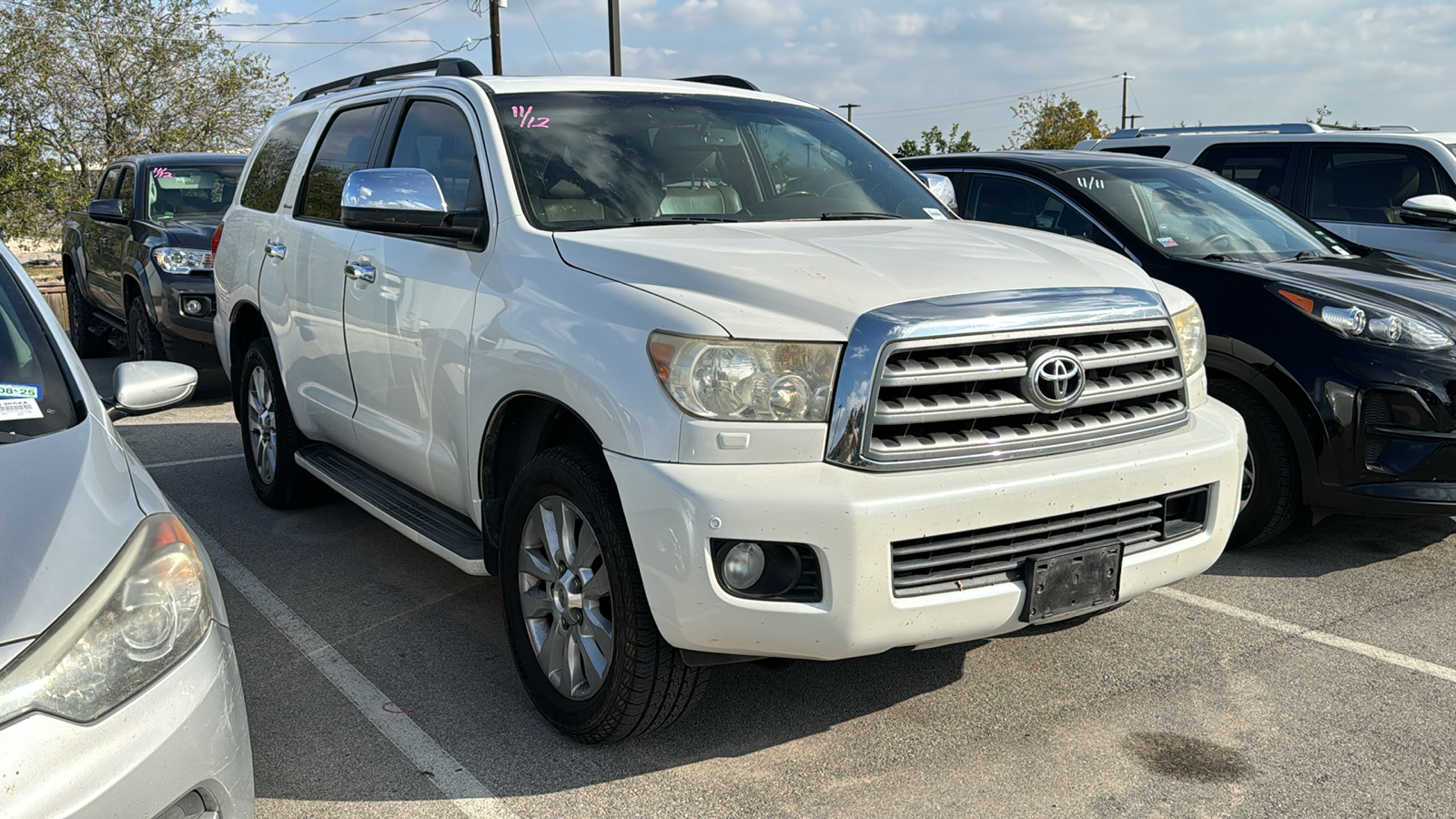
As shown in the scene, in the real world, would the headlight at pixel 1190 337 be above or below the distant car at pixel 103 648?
above

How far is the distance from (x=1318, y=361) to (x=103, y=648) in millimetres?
4437

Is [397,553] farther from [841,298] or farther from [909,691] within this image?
[841,298]

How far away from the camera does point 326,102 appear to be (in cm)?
545

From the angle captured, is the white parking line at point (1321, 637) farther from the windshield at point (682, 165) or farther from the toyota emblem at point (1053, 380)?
the windshield at point (682, 165)

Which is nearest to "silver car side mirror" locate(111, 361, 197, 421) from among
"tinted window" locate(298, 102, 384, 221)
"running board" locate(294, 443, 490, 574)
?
"running board" locate(294, 443, 490, 574)

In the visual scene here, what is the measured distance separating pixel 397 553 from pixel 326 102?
2.09 meters

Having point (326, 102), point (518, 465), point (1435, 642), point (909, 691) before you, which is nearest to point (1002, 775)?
point (909, 691)

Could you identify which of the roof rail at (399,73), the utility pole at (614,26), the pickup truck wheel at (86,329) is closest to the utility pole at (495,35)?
the utility pole at (614,26)

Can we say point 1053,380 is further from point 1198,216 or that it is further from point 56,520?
point 1198,216

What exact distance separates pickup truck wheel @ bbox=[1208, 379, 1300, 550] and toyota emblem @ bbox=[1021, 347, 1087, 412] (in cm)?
219

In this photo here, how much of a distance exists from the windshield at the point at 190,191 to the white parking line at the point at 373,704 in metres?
5.99

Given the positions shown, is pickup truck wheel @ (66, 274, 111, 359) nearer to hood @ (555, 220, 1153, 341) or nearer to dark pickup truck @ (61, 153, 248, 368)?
dark pickup truck @ (61, 153, 248, 368)

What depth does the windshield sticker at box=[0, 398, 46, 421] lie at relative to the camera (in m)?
2.69

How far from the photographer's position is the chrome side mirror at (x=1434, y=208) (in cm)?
688
